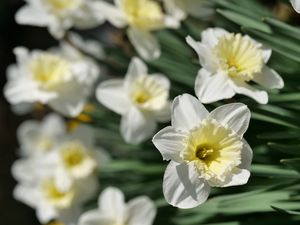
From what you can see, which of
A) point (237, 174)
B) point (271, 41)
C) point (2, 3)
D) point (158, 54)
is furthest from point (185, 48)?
point (2, 3)

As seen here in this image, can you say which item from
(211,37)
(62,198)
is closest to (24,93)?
(62,198)

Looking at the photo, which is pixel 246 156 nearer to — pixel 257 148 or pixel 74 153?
pixel 257 148

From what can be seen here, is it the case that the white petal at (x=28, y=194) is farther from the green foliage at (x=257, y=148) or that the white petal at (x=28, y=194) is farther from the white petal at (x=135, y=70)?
the white petal at (x=135, y=70)

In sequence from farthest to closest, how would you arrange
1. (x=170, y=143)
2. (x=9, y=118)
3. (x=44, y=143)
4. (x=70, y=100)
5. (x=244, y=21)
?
(x=9, y=118)
(x=44, y=143)
(x=70, y=100)
(x=244, y=21)
(x=170, y=143)

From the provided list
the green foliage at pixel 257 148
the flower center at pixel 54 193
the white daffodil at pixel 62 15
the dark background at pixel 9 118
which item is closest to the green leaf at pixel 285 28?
the green foliage at pixel 257 148

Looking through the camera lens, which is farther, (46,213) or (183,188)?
(46,213)

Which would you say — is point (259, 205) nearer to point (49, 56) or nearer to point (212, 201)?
point (212, 201)
